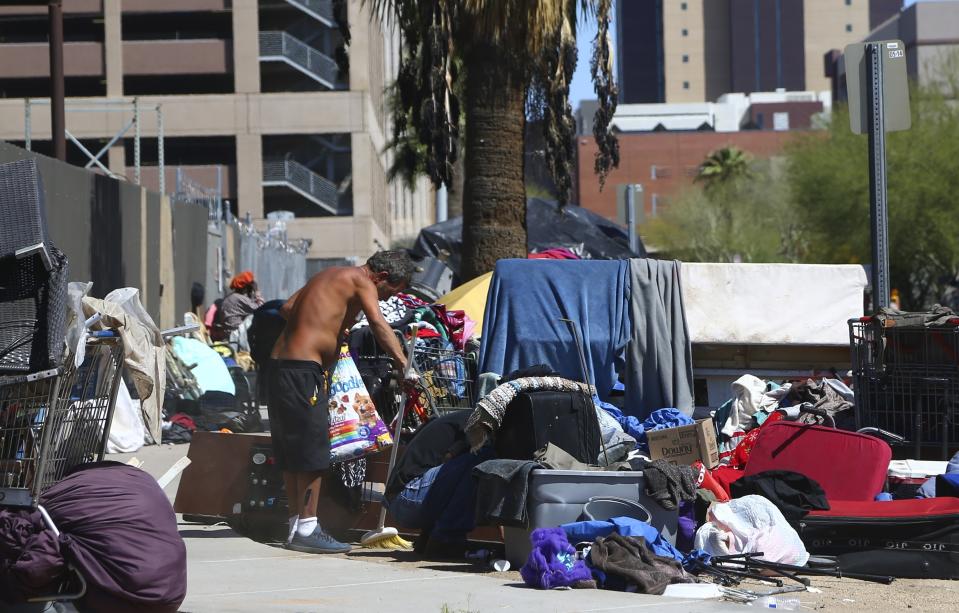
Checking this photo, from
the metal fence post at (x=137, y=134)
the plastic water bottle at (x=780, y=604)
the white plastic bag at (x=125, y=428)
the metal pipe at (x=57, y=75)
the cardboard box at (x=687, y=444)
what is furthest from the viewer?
the metal fence post at (x=137, y=134)

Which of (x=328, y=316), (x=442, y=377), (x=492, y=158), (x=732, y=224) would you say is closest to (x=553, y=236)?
(x=492, y=158)

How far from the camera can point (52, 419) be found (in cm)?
525

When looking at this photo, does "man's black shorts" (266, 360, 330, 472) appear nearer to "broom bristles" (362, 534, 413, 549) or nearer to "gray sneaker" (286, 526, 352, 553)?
"gray sneaker" (286, 526, 352, 553)

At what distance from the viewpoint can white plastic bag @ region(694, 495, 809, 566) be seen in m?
7.21

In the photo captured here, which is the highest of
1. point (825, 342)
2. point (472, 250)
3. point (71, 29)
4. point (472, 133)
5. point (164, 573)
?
point (71, 29)

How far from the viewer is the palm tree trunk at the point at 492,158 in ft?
46.4

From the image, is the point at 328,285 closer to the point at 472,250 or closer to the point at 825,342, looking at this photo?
the point at 825,342

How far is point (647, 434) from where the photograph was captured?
921 centimetres

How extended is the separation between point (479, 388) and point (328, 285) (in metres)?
1.88

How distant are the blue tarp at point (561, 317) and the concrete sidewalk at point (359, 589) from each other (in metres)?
3.11

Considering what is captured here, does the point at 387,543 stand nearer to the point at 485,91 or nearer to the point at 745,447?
the point at 745,447

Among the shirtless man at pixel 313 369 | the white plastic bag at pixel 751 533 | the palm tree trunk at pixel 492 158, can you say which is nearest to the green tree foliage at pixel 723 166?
the palm tree trunk at pixel 492 158

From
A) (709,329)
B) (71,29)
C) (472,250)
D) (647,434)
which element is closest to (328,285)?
(647,434)

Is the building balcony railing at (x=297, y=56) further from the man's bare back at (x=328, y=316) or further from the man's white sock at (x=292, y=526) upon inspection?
the man's white sock at (x=292, y=526)
